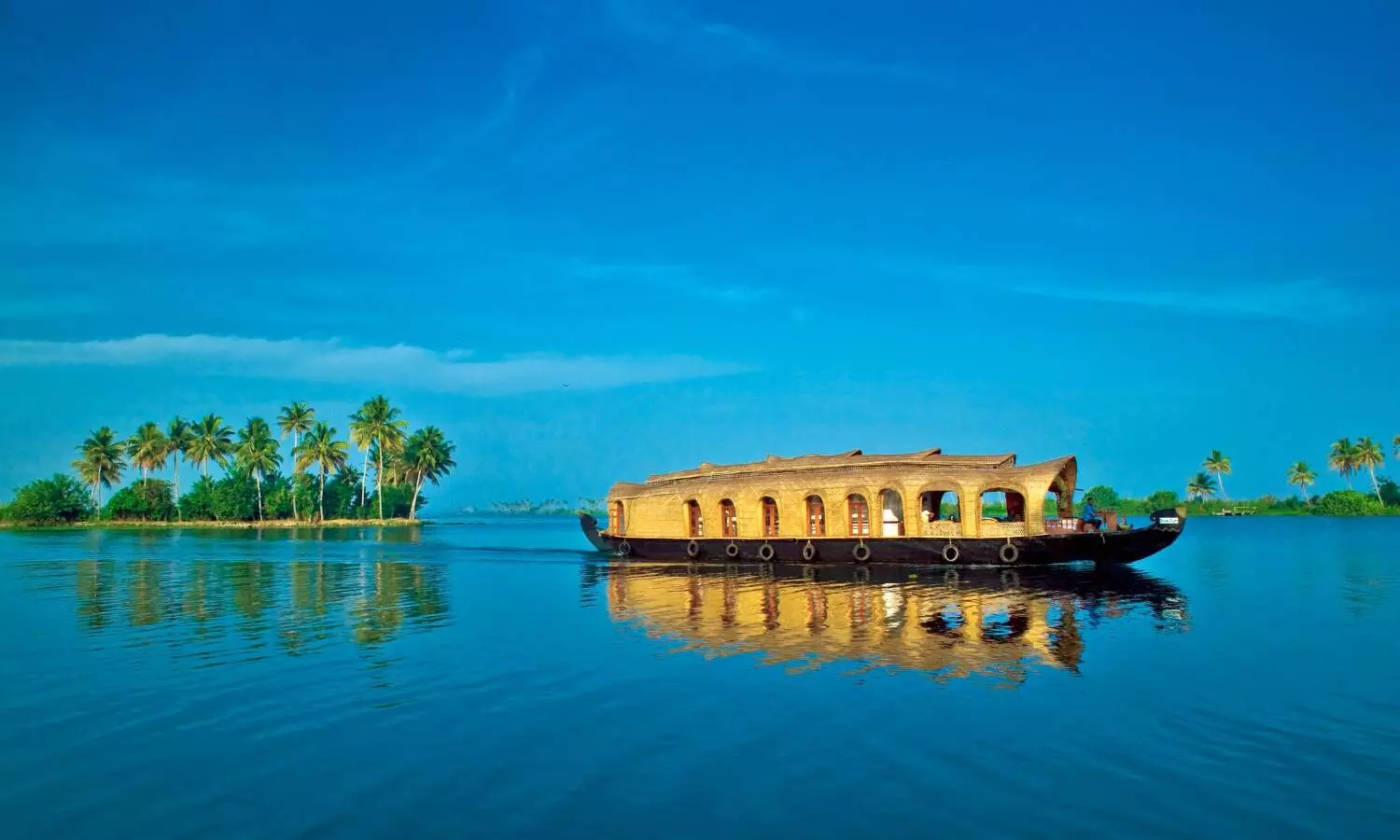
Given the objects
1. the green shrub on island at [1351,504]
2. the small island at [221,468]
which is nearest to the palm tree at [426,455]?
the small island at [221,468]

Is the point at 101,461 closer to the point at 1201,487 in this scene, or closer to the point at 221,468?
the point at 221,468

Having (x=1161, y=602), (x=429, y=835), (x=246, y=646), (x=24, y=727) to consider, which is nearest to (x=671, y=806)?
(x=429, y=835)

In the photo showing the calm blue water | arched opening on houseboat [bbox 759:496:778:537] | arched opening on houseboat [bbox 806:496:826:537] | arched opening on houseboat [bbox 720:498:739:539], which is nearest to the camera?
the calm blue water

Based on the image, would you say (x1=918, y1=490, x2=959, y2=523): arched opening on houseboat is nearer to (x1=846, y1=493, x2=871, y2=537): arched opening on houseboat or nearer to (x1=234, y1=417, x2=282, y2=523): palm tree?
(x1=846, y1=493, x2=871, y2=537): arched opening on houseboat

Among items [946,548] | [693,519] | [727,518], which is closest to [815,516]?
[727,518]

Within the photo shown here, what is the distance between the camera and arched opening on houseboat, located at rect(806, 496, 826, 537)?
98.7 ft

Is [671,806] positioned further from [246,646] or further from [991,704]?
[246,646]

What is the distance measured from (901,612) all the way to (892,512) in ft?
38.6

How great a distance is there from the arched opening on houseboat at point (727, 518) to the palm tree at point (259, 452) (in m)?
65.4

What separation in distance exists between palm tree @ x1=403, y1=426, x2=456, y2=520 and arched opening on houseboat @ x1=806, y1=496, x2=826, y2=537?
6999cm

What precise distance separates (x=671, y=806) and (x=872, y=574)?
21089 mm

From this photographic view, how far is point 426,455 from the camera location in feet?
301

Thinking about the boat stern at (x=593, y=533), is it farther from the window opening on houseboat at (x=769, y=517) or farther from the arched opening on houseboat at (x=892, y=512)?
the arched opening on houseboat at (x=892, y=512)

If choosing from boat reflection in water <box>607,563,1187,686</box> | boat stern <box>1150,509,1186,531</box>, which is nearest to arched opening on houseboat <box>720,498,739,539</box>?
boat reflection in water <box>607,563,1187,686</box>
